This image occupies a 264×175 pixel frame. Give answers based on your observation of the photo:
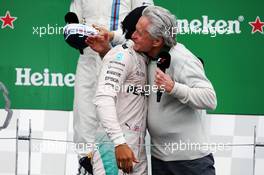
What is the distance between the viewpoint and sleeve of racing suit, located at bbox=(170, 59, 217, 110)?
8.23 ft

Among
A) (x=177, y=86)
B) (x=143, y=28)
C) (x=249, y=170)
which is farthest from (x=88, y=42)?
(x=249, y=170)

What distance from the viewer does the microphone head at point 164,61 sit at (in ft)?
8.36

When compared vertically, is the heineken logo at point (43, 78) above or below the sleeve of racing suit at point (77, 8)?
below

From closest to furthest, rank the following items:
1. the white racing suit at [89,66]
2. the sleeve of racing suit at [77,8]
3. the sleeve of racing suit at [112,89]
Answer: the sleeve of racing suit at [112,89]
the white racing suit at [89,66]
the sleeve of racing suit at [77,8]

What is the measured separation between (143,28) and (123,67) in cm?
19

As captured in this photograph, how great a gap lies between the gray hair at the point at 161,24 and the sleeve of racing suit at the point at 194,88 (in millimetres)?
140

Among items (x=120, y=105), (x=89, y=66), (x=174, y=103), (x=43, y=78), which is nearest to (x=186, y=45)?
(x=89, y=66)

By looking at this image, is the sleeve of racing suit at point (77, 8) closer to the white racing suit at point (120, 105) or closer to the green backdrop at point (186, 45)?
the green backdrop at point (186, 45)

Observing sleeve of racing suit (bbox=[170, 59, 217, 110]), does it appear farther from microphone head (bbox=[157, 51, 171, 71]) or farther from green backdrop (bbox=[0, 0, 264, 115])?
green backdrop (bbox=[0, 0, 264, 115])

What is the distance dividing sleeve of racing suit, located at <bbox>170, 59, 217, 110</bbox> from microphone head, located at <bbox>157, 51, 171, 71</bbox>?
71mm

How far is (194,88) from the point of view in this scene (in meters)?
2.54

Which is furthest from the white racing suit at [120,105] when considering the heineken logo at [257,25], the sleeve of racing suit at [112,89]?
the heineken logo at [257,25]

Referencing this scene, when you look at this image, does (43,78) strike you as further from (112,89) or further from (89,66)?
(112,89)

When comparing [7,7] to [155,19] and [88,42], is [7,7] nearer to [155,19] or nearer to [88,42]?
[88,42]
